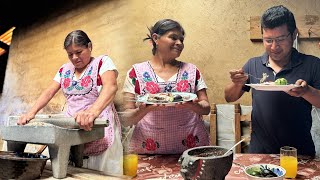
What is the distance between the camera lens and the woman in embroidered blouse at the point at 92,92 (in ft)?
5.40

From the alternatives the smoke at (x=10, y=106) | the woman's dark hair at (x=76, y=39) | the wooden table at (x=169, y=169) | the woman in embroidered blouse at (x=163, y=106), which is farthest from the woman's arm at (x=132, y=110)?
the smoke at (x=10, y=106)

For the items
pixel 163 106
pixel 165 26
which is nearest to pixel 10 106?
pixel 163 106

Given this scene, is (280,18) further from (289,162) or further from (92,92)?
(92,92)

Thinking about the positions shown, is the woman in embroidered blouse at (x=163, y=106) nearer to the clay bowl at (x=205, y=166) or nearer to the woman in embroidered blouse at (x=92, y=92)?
the woman in embroidered blouse at (x=92, y=92)

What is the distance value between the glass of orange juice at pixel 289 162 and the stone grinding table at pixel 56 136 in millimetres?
821

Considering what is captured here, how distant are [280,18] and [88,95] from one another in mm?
1115

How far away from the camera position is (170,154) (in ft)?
5.78

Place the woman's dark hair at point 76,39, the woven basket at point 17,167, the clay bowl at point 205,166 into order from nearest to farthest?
the clay bowl at point 205,166
the woven basket at point 17,167
the woman's dark hair at point 76,39

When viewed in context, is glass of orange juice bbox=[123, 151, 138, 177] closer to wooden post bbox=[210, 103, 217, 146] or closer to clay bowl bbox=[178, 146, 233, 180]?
clay bowl bbox=[178, 146, 233, 180]

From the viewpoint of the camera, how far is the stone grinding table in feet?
4.26

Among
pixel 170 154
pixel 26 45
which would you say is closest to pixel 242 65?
pixel 170 154

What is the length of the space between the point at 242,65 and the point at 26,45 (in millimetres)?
1320

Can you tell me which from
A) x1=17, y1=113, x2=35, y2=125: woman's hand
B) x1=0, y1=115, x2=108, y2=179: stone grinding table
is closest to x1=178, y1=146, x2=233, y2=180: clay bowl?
x1=0, y1=115, x2=108, y2=179: stone grinding table

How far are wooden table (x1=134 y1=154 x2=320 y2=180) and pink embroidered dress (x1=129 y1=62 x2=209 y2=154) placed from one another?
16 cm
